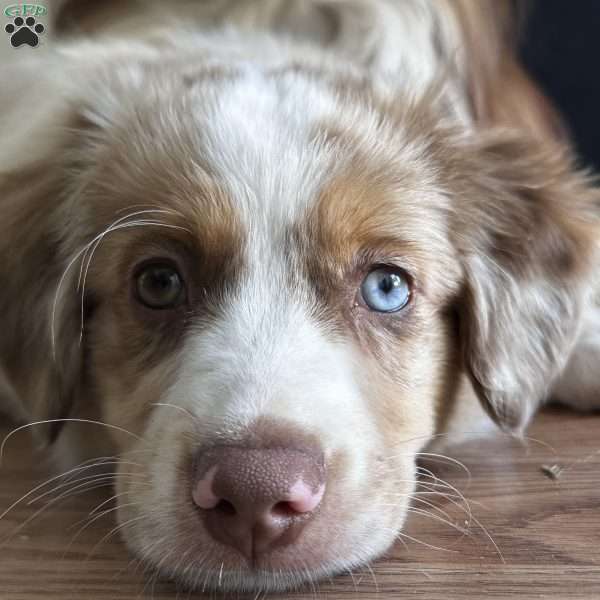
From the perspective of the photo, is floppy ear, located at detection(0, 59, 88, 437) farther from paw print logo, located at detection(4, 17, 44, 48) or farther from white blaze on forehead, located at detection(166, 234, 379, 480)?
paw print logo, located at detection(4, 17, 44, 48)

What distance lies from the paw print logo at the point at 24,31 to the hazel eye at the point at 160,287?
39.5 inches

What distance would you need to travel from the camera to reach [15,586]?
1.49m

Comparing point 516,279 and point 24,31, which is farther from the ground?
point 24,31

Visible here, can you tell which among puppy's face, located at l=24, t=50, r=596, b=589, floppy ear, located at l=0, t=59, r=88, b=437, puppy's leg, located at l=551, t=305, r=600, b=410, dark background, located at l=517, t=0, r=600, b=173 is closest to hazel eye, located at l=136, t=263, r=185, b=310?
puppy's face, located at l=24, t=50, r=596, b=589

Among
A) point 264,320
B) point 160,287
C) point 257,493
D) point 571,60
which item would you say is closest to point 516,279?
point 264,320

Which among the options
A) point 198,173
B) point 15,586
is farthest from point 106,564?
point 198,173

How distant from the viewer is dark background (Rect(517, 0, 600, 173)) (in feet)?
11.4

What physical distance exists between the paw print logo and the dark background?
5.69 ft

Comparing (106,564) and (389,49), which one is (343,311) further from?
(389,49)

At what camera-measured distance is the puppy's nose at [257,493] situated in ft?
4.33

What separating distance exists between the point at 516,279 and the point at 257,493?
2.57ft

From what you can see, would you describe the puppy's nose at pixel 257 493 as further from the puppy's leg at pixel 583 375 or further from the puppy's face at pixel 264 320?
the puppy's leg at pixel 583 375

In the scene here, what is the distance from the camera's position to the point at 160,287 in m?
1.71

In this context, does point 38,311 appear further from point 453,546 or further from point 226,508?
point 453,546
